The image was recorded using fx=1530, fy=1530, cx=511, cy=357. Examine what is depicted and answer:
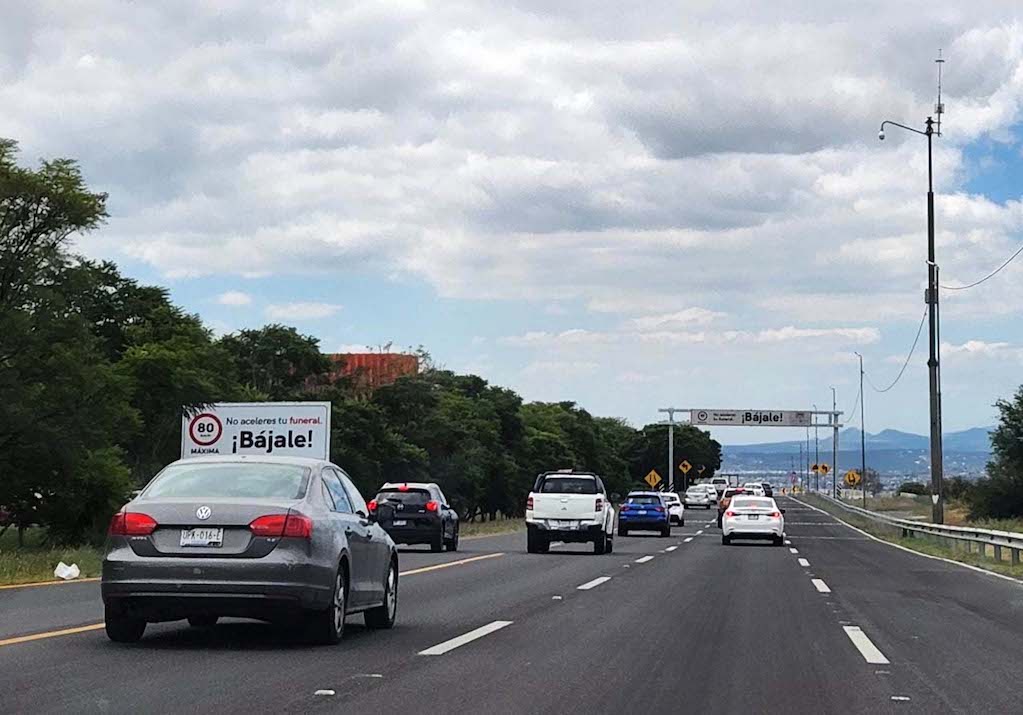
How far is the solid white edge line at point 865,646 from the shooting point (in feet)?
41.4

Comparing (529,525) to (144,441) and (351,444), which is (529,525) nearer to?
(144,441)

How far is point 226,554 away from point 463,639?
265 centimetres

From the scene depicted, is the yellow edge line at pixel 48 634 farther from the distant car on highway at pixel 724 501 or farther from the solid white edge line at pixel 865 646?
the distant car on highway at pixel 724 501

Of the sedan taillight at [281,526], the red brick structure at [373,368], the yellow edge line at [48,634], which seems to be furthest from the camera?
the red brick structure at [373,368]

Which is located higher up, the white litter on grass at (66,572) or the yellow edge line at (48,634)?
the white litter on grass at (66,572)

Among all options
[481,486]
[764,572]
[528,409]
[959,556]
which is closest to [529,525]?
[764,572]

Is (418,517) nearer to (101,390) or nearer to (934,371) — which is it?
(101,390)

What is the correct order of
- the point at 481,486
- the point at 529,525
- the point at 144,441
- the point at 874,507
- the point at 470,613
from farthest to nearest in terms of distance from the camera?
the point at 874,507, the point at 481,486, the point at 144,441, the point at 529,525, the point at 470,613

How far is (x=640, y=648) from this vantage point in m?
13.1

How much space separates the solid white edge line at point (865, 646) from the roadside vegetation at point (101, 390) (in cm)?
1193

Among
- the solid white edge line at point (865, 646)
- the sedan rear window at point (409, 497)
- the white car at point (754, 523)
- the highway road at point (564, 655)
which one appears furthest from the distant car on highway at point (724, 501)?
the solid white edge line at point (865, 646)

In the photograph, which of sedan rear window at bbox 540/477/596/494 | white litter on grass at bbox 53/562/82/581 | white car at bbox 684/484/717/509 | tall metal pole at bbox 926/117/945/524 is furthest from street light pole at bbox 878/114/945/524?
white car at bbox 684/484/717/509

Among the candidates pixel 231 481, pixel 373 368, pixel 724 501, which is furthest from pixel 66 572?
pixel 373 368

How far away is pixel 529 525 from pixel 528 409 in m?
83.7
